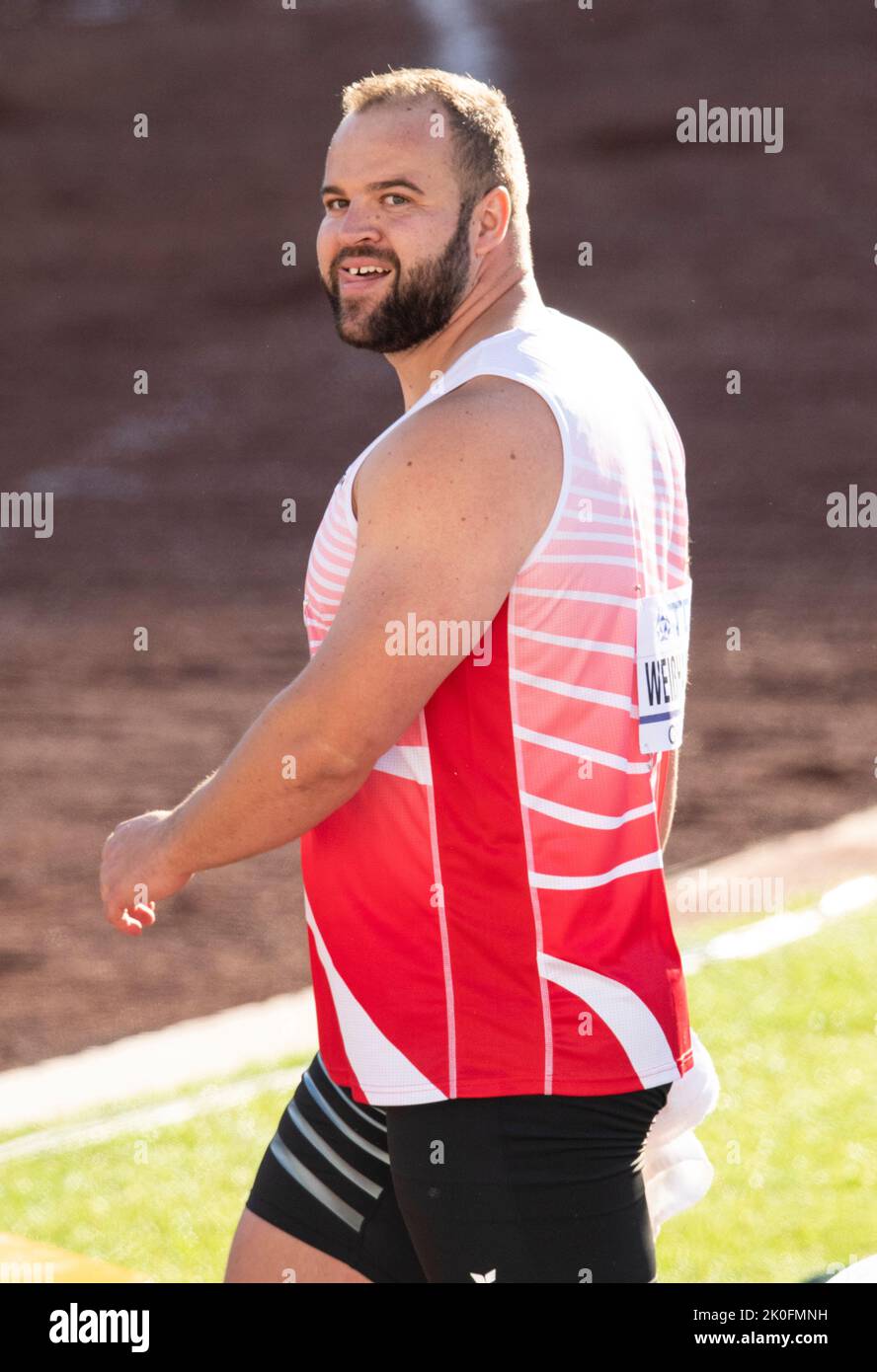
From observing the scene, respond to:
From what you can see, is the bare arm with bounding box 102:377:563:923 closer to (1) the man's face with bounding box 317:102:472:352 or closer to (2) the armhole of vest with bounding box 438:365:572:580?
(2) the armhole of vest with bounding box 438:365:572:580

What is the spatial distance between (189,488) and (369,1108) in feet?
46.0

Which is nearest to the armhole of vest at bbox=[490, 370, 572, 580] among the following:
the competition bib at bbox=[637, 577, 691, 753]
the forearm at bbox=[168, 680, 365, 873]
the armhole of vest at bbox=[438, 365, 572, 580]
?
the armhole of vest at bbox=[438, 365, 572, 580]

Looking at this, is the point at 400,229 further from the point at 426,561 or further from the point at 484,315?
the point at 426,561

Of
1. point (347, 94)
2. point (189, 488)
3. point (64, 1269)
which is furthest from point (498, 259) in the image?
point (189, 488)

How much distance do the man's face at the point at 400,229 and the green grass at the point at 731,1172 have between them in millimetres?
2622

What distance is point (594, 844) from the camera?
94.1 inches

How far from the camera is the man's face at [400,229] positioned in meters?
2.54

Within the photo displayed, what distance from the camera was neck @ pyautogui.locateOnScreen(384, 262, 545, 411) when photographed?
8.36 ft

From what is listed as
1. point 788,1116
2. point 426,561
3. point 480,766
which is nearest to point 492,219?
point 426,561

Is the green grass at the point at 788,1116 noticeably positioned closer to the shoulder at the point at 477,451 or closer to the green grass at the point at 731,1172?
the green grass at the point at 731,1172

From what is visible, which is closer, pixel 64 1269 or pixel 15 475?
pixel 64 1269

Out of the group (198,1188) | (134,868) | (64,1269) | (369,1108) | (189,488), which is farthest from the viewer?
(189,488)

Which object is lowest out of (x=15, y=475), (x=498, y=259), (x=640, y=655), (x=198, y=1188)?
(x=198, y=1188)
